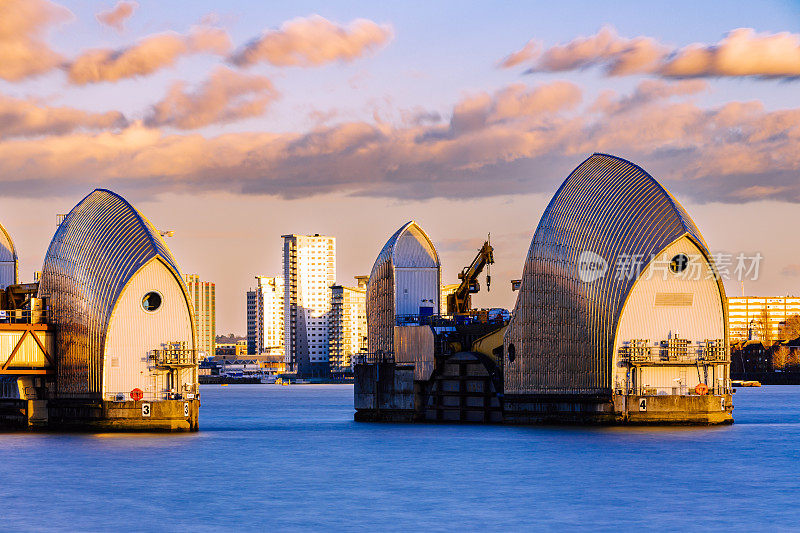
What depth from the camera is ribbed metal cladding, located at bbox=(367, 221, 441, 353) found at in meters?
117

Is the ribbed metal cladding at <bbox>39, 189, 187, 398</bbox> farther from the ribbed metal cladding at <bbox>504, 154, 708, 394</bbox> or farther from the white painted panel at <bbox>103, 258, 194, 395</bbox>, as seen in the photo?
the ribbed metal cladding at <bbox>504, 154, 708, 394</bbox>

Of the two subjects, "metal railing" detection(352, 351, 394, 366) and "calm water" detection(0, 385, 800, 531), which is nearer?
"calm water" detection(0, 385, 800, 531)

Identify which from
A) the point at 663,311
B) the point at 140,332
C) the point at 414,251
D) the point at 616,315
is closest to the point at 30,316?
the point at 140,332

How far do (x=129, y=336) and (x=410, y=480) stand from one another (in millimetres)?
28860

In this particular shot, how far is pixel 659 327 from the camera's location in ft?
314

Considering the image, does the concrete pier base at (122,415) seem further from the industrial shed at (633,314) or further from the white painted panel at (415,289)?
the white painted panel at (415,289)

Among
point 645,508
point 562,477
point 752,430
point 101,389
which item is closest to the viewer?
point 645,508

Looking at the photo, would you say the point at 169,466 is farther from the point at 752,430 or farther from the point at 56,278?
the point at 752,430

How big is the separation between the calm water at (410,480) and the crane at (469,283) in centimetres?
2338

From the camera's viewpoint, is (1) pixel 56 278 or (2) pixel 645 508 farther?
(1) pixel 56 278

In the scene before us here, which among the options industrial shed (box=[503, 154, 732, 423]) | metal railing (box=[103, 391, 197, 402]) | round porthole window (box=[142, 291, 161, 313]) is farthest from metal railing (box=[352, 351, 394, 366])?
round porthole window (box=[142, 291, 161, 313])

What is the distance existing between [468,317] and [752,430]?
2505 cm

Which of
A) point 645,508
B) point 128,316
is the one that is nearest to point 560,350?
point 128,316

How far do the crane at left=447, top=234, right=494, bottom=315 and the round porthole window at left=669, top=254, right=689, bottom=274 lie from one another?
30494 millimetres
